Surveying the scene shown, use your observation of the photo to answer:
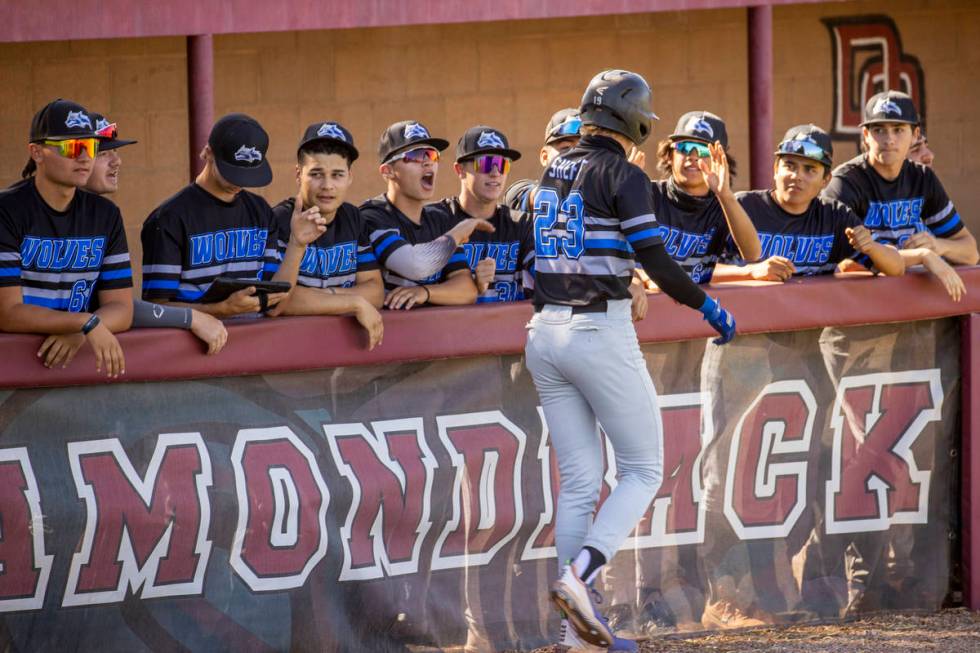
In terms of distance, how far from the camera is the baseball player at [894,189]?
5941 millimetres

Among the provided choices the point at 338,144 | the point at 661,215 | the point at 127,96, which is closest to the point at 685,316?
the point at 661,215

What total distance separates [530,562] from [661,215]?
142 cm

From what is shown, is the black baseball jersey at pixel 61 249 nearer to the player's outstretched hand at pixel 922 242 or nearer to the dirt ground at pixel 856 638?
the dirt ground at pixel 856 638

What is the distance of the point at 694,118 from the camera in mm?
5512

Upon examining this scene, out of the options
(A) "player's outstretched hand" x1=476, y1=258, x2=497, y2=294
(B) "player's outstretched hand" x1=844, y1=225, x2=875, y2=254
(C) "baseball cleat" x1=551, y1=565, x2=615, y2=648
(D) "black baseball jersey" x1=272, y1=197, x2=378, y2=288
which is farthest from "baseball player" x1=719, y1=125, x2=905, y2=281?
(C) "baseball cleat" x1=551, y1=565, x2=615, y2=648

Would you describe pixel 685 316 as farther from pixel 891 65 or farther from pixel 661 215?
pixel 891 65

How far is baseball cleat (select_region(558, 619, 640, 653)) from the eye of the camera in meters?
4.38

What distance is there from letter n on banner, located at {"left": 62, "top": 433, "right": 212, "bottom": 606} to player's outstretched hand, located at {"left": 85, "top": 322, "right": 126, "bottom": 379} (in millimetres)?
239

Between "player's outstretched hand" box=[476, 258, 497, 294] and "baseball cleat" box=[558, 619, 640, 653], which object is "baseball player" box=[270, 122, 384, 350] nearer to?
"player's outstretched hand" box=[476, 258, 497, 294]

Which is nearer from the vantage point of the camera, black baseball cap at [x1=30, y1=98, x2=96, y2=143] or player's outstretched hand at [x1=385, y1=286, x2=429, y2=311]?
black baseball cap at [x1=30, y1=98, x2=96, y2=143]

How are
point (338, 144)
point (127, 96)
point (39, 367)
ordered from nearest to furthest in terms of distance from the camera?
point (39, 367) → point (338, 144) → point (127, 96)

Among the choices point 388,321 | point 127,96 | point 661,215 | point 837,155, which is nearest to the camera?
point 388,321

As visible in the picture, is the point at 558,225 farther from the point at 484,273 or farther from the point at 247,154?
the point at 247,154

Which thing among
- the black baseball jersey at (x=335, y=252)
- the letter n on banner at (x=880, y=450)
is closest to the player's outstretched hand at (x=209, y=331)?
the black baseball jersey at (x=335, y=252)
